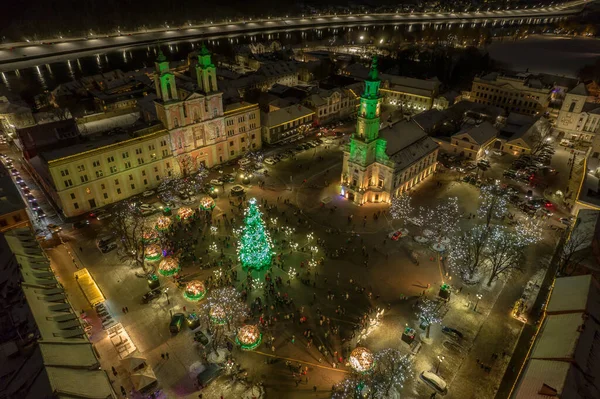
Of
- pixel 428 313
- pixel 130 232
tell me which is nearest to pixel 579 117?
pixel 428 313

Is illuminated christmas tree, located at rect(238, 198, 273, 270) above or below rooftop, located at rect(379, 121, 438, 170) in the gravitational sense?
below

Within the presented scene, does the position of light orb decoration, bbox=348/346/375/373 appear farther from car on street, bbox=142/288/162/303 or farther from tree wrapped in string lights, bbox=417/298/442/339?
car on street, bbox=142/288/162/303

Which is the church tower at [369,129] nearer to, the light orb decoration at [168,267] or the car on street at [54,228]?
the light orb decoration at [168,267]

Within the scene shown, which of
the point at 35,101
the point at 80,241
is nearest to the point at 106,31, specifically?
the point at 35,101

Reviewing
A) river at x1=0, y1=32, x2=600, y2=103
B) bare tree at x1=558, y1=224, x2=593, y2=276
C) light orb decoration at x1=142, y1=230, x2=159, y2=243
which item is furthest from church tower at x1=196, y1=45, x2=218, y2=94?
river at x1=0, y1=32, x2=600, y2=103

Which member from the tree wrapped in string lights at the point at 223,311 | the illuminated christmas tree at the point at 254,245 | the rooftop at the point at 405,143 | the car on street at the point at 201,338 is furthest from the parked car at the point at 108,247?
the rooftop at the point at 405,143

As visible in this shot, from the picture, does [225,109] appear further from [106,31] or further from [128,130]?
[106,31]

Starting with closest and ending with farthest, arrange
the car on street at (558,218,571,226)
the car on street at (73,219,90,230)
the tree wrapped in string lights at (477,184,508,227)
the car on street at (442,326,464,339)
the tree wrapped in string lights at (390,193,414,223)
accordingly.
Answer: the car on street at (442,326,464,339)
the car on street at (73,219,90,230)
the car on street at (558,218,571,226)
the tree wrapped in string lights at (477,184,508,227)
the tree wrapped in string lights at (390,193,414,223)
